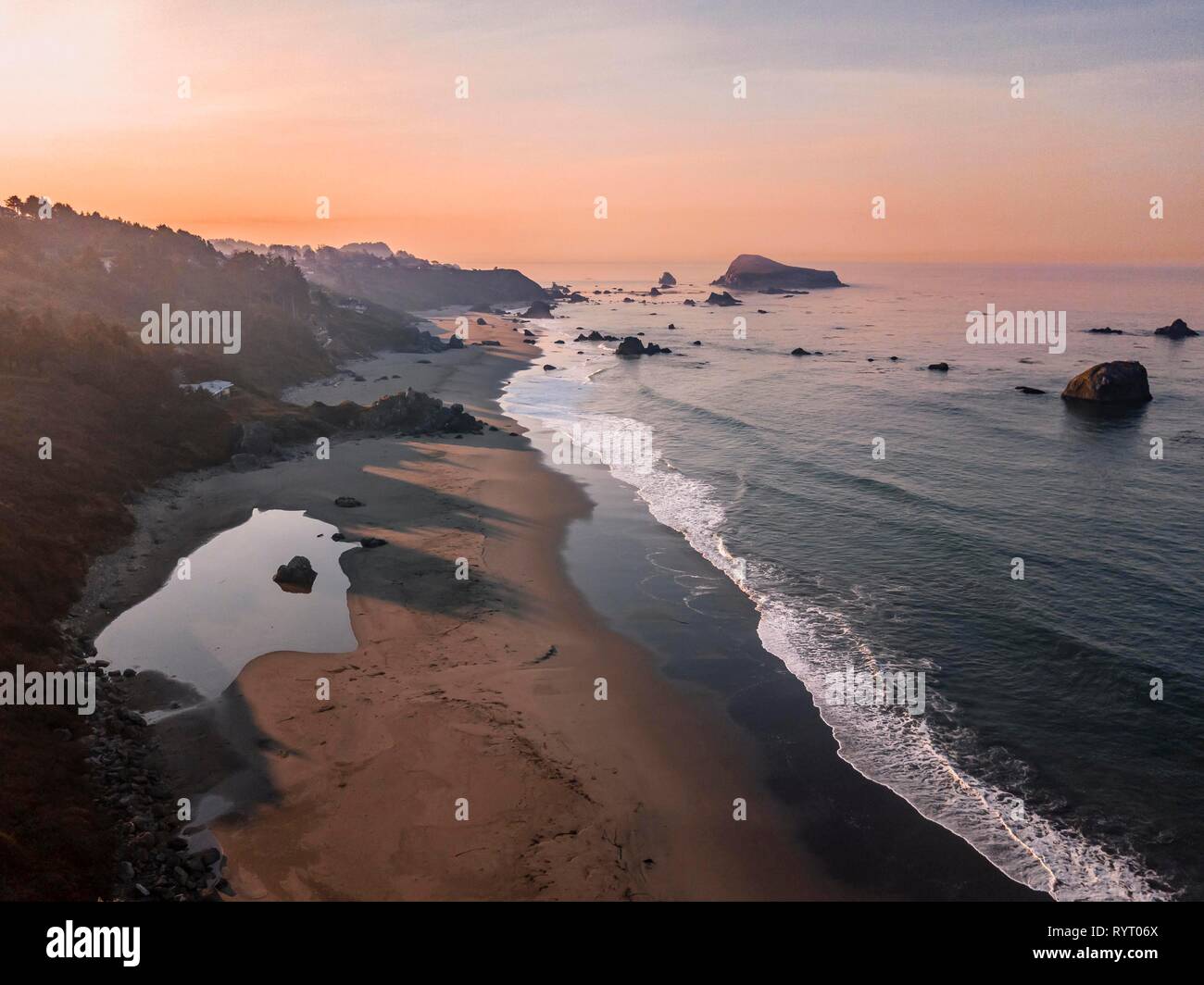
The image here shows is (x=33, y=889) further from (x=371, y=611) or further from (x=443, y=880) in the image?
(x=371, y=611)

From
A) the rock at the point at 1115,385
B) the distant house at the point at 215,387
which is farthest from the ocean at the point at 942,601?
the distant house at the point at 215,387

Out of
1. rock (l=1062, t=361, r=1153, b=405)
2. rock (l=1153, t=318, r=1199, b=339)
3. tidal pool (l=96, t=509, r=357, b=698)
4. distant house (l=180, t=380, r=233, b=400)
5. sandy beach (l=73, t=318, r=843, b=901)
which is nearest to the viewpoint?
sandy beach (l=73, t=318, r=843, b=901)

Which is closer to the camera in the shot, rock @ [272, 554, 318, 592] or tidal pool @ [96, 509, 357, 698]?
tidal pool @ [96, 509, 357, 698]

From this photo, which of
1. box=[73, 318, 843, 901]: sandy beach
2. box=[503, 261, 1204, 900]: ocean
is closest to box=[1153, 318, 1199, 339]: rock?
box=[503, 261, 1204, 900]: ocean

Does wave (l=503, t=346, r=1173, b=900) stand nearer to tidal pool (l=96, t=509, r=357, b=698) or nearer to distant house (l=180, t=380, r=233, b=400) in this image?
tidal pool (l=96, t=509, r=357, b=698)

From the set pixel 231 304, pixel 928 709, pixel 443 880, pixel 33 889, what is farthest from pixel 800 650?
pixel 231 304

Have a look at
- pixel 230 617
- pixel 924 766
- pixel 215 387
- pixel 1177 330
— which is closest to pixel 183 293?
pixel 215 387

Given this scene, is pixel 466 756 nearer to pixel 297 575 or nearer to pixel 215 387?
pixel 297 575
